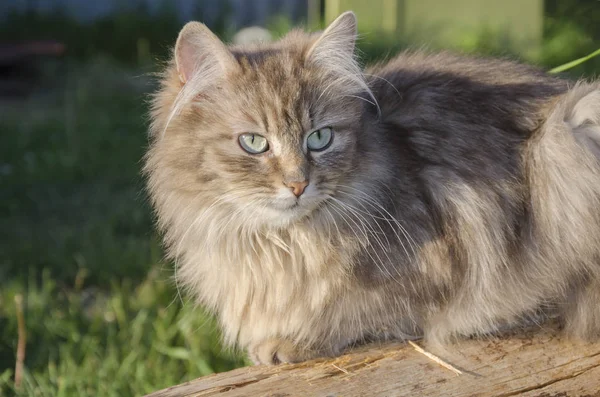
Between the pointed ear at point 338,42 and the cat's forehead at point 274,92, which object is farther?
the pointed ear at point 338,42

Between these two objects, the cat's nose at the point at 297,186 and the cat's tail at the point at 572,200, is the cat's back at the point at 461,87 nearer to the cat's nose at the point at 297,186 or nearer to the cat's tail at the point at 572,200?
the cat's tail at the point at 572,200

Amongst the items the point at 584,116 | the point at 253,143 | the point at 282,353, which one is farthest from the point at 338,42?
the point at 282,353

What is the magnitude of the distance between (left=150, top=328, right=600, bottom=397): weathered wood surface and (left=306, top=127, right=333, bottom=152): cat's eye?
63cm

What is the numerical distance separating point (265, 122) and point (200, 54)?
0.28 metres

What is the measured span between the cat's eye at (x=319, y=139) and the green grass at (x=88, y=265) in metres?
1.05

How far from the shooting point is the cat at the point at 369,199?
229 cm

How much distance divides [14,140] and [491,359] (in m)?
4.12

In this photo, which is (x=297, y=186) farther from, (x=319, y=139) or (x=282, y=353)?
(x=282, y=353)

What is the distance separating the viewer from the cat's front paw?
2.43m

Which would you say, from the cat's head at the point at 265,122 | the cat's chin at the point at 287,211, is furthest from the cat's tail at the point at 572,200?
the cat's chin at the point at 287,211

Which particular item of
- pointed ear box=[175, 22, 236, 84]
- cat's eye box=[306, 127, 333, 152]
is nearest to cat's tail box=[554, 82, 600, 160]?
cat's eye box=[306, 127, 333, 152]

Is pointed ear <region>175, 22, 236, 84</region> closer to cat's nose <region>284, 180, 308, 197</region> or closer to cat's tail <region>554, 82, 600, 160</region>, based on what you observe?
cat's nose <region>284, 180, 308, 197</region>

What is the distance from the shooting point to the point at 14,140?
557cm

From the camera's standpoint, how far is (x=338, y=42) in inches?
92.6
